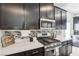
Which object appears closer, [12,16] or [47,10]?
[12,16]

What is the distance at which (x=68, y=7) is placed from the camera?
162 centimetres

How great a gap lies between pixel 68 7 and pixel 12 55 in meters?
1.26

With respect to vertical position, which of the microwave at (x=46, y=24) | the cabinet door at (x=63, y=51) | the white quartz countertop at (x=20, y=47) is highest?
the microwave at (x=46, y=24)

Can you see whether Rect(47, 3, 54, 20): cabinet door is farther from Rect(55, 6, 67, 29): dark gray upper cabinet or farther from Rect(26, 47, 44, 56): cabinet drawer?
Rect(26, 47, 44, 56): cabinet drawer

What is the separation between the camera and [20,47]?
1549 millimetres

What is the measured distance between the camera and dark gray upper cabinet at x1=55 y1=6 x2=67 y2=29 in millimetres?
1663

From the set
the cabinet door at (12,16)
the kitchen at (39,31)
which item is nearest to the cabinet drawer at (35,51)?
the kitchen at (39,31)

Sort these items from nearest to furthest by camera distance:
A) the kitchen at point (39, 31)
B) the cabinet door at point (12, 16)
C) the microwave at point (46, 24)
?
the cabinet door at point (12, 16), the kitchen at point (39, 31), the microwave at point (46, 24)

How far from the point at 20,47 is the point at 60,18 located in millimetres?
897

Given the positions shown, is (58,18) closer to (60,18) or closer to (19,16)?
(60,18)

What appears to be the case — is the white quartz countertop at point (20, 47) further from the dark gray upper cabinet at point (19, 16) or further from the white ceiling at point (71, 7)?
the white ceiling at point (71, 7)

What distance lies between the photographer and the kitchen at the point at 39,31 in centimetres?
153

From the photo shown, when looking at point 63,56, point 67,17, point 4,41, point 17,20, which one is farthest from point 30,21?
point 63,56

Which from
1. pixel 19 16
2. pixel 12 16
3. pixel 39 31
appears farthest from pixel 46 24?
pixel 12 16
